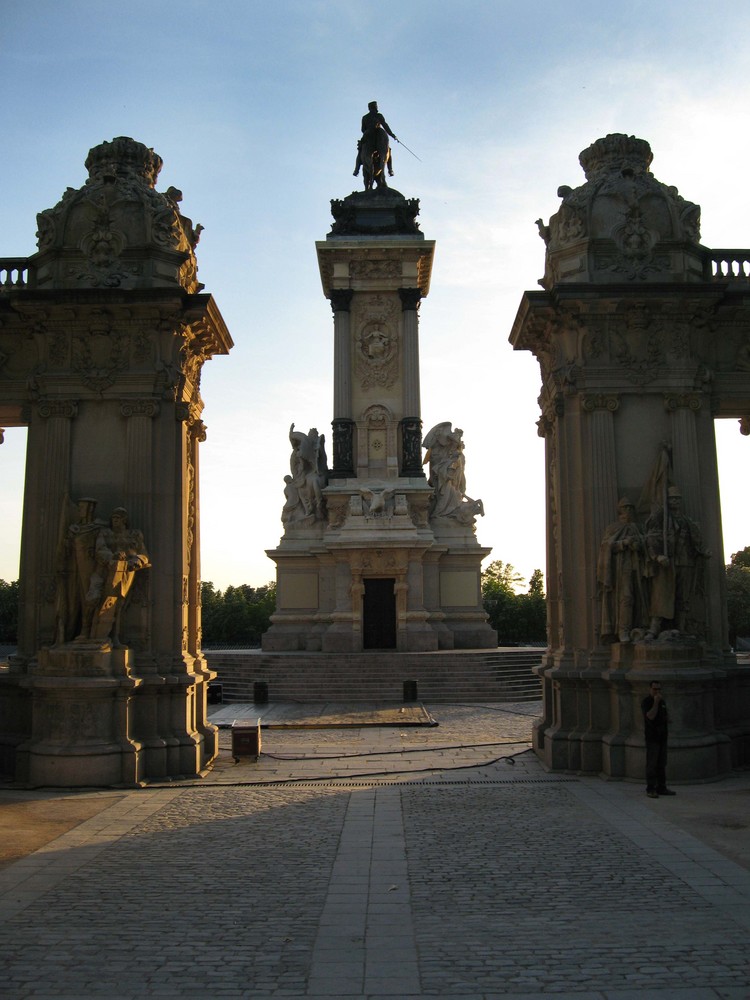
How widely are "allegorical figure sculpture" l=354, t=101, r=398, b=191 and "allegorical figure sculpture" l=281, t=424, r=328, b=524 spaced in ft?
39.8

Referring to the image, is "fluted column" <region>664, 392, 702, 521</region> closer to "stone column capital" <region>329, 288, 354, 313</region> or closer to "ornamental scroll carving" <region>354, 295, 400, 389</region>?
"ornamental scroll carving" <region>354, 295, 400, 389</region>

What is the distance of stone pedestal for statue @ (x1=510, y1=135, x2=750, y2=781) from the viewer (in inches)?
574

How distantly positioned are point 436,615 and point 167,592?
21.9 metres

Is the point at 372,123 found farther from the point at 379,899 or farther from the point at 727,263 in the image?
the point at 379,899

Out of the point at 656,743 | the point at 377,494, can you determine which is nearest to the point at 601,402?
the point at 656,743

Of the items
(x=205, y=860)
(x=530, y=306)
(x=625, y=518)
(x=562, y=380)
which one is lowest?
(x=205, y=860)

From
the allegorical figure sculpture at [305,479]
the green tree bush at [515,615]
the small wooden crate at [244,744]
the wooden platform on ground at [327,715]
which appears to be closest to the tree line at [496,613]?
the green tree bush at [515,615]

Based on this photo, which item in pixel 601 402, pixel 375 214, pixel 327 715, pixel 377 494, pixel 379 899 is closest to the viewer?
pixel 379 899

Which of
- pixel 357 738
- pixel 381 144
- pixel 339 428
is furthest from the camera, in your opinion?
pixel 381 144

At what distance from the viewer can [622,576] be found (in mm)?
14586

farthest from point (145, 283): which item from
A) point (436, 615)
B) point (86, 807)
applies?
point (436, 615)

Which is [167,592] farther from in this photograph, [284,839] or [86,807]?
[284,839]

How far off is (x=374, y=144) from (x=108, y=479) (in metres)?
32.3

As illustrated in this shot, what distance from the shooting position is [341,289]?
39.9m
